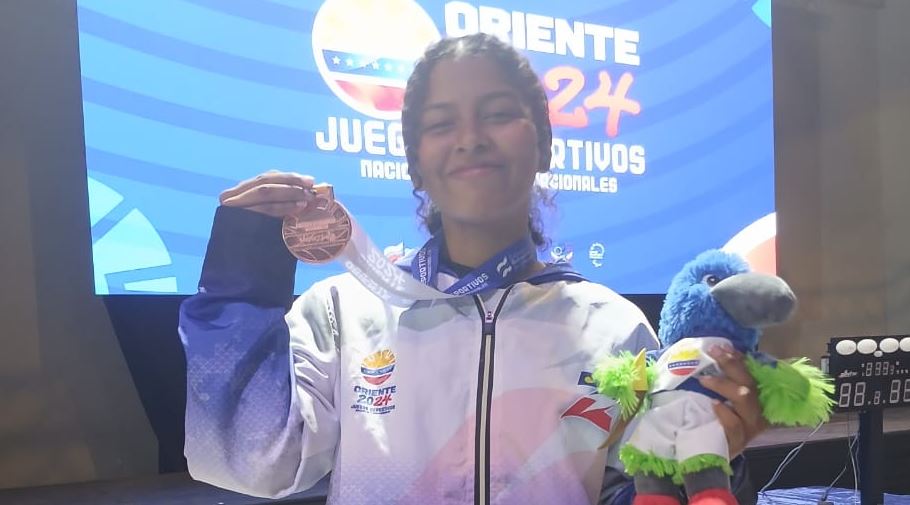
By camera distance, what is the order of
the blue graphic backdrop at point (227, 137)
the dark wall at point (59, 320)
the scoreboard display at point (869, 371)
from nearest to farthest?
the scoreboard display at point (869, 371)
the blue graphic backdrop at point (227, 137)
the dark wall at point (59, 320)

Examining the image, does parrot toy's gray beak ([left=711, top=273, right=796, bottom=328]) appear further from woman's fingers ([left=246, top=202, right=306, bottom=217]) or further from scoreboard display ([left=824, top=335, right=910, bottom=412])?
scoreboard display ([left=824, top=335, right=910, bottom=412])

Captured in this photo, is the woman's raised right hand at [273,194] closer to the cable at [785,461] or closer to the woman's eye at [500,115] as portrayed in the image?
Result: the woman's eye at [500,115]

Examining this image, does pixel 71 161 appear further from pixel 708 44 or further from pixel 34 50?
pixel 708 44

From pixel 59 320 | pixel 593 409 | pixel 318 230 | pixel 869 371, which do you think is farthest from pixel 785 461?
pixel 59 320

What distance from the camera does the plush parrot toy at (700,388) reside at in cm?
65

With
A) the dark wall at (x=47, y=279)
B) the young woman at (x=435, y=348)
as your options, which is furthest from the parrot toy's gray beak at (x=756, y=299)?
the dark wall at (x=47, y=279)

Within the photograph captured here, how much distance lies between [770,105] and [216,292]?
8.04 feet

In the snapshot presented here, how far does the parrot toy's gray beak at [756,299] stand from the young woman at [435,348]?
0.60 ft

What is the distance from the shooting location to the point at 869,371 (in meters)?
1.38

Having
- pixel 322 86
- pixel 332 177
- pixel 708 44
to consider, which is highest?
pixel 708 44

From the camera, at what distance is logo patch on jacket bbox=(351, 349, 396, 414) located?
2.76 ft

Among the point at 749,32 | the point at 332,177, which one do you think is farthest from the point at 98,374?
the point at 749,32

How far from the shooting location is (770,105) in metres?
2.70

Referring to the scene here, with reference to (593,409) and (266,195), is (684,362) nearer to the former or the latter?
(593,409)
